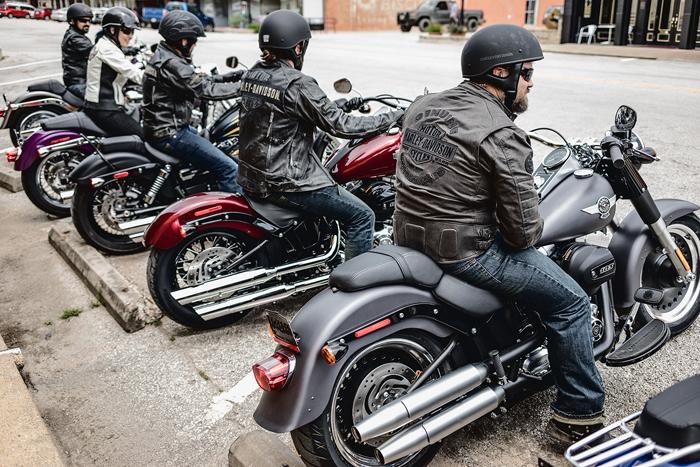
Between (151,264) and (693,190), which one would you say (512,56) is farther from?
(693,190)

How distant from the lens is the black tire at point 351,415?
287 cm

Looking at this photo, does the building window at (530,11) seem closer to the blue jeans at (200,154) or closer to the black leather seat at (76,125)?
the black leather seat at (76,125)

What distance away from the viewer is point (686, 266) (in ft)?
12.9

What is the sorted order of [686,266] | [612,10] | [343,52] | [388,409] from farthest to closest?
[612,10], [343,52], [686,266], [388,409]

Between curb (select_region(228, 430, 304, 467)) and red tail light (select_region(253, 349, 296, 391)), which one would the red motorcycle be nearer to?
curb (select_region(228, 430, 304, 467))

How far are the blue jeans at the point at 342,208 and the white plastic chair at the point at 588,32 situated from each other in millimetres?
25840

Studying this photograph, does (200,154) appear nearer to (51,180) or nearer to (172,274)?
(172,274)

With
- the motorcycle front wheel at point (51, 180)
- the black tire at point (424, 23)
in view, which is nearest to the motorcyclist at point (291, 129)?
the motorcycle front wheel at point (51, 180)

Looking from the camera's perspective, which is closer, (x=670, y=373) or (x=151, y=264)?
(x=670, y=373)

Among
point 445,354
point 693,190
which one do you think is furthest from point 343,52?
point 445,354

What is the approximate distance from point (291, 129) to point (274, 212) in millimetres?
576

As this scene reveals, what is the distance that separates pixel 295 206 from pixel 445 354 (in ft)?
5.79

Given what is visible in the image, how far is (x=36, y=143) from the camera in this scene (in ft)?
22.4

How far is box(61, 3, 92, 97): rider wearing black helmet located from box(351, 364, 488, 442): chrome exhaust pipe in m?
7.46
